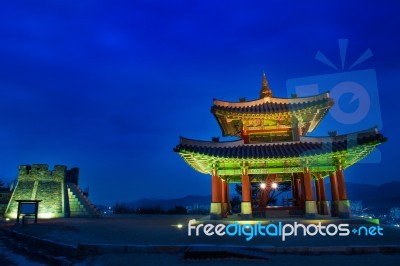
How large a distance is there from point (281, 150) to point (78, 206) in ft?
89.1

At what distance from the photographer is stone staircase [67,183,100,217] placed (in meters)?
32.2

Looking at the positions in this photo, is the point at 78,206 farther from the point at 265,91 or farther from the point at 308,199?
the point at 308,199

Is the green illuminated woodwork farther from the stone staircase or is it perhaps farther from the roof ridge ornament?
the stone staircase

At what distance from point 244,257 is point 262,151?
9.63 metres

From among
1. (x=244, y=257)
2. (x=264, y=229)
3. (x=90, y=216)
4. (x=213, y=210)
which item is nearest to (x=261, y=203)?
(x=213, y=210)

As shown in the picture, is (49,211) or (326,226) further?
(49,211)

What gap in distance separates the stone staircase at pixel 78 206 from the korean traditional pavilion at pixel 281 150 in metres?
20.0

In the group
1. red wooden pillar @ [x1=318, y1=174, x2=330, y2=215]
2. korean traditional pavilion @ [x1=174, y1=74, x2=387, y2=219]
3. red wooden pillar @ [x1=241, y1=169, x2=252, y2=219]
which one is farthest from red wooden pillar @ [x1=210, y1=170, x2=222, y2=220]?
red wooden pillar @ [x1=318, y1=174, x2=330, y2=215]

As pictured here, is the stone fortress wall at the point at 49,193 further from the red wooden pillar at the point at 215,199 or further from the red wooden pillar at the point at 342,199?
the red wooden pillar at the point at 342,199

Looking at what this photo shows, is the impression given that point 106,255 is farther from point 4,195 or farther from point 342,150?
point 4,195

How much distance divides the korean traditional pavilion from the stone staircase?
65.7ft

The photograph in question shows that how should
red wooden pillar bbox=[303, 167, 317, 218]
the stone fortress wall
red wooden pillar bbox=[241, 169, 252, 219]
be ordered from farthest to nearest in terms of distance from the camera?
the stone fortress wall → red wooden pillar bbox=[241, 169, 252, 219] → red wooden pillar bbox=[303, 167, 317, 218]

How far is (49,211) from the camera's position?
30688 mm

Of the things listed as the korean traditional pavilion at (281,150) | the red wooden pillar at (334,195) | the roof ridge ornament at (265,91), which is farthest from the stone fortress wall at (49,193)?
the red wooden pillar at (334,195)
